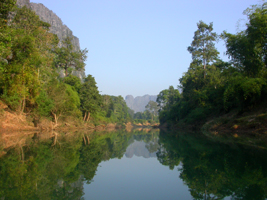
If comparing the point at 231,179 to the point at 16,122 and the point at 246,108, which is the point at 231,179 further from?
the point at 16,122

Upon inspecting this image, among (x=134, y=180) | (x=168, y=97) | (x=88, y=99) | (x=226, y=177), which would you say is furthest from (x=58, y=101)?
(x=168, y=97)

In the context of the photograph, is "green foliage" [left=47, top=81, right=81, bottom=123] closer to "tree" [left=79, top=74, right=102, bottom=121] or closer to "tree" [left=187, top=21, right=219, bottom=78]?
"tree" [left=79, top=74, right=102, bottom=121]

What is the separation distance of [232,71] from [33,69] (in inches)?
908

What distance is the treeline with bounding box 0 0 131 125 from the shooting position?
66.6ft

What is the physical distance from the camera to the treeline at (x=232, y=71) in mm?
20552

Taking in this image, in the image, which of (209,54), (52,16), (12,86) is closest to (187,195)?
(12,86)

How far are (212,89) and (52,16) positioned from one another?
192418 mm

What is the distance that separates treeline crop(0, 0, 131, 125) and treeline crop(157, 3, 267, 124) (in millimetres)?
19640

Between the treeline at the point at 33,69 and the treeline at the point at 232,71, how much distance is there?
19640 millimetres

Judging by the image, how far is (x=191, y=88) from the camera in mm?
46500

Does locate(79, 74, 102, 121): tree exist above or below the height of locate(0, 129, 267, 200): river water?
above

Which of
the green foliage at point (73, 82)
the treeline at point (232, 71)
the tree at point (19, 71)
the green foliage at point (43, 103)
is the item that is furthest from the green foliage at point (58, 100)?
the treeline at point (232, 71)

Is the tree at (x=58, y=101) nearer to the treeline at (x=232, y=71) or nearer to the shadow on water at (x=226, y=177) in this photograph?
the treeline at (x=232, y=71)

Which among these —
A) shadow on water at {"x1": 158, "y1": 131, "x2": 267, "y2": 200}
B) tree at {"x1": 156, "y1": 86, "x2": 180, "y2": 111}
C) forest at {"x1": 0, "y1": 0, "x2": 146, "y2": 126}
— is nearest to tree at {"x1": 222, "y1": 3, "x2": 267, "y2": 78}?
shadow on water at {"x1": 158, "y1": 131, "x2": 267, "y2": 200}
